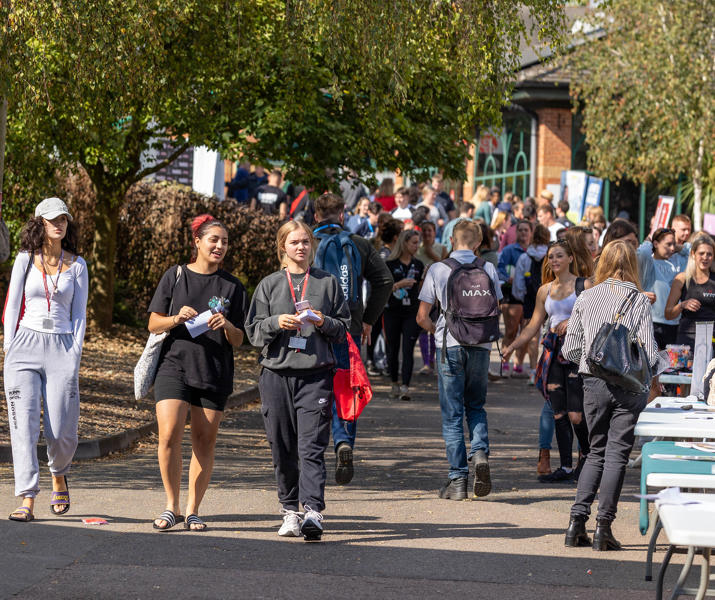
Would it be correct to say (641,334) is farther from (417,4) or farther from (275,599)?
(417,4)

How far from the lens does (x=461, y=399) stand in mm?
9188

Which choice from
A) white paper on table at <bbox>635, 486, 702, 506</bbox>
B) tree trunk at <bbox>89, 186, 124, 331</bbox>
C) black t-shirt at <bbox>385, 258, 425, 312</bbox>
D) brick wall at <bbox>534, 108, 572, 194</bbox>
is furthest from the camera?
brick wall at <bbox>534, 108, 572, 194</bbox>

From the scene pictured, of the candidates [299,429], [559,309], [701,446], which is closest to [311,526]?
[299,429]

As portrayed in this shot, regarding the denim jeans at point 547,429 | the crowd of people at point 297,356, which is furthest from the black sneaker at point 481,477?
the denim jeans at point 547,429

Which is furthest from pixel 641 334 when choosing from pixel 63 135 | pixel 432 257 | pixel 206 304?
pixel 63 135

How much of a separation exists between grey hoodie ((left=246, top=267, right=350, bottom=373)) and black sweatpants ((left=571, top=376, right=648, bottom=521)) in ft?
4.95

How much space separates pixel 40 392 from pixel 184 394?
103cm

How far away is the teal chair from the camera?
231 inches

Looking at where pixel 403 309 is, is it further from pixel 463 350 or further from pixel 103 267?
pixel 463 350

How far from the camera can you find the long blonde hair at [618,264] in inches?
302

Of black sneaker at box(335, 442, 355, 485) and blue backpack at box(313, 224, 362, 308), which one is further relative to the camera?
blue backpack at box(313, 224, 362, 308)

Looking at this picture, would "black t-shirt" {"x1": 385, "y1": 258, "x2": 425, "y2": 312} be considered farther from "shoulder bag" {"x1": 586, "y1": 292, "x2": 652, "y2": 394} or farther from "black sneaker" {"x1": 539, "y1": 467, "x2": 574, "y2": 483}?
"shoulder bag" {"x1": 586, "y1": 292, "x2": 652, "y2": 394}

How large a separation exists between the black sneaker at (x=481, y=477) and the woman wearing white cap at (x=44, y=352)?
8.79 ft

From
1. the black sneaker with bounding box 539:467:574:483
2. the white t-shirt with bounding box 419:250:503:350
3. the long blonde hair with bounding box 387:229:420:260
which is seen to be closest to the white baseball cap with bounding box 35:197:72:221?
the white t-shirt with bounding box 419:250:503:350
